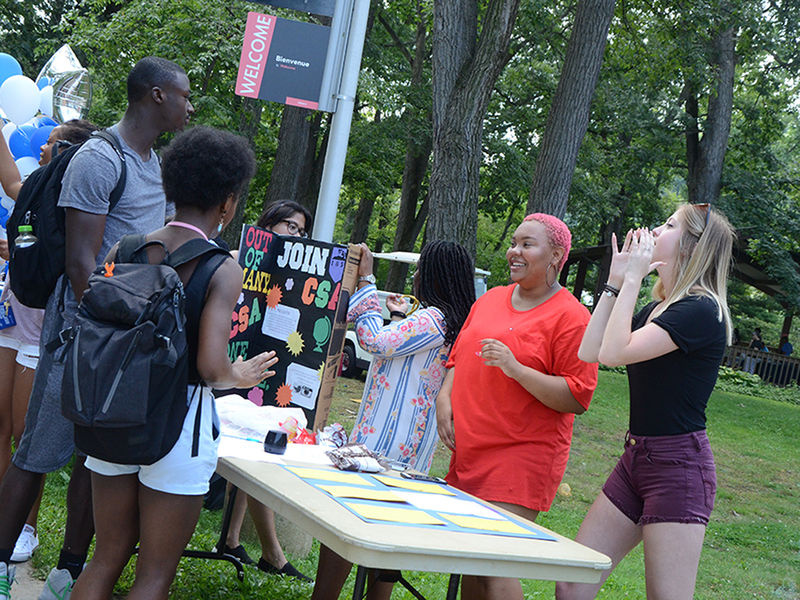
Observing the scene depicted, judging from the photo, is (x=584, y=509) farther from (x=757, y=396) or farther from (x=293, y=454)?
(x=757, y=396)

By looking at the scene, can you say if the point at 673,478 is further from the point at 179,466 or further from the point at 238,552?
the point at 238,552

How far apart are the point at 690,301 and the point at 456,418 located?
1081 mm

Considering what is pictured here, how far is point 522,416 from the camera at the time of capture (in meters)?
3.35

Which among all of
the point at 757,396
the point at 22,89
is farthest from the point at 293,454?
the point at 757,396

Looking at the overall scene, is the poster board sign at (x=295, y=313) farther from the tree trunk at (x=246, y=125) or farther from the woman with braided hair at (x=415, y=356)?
the tree trunk at (x=246, y=125)

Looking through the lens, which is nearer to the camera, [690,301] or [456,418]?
[690,301]

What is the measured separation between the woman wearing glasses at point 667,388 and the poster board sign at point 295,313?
1.31 metres

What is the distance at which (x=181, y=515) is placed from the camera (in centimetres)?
242

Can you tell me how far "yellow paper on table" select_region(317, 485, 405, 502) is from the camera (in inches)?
103

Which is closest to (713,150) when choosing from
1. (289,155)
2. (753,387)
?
(753,387)

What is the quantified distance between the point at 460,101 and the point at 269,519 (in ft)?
18.4

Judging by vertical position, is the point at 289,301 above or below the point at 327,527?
above

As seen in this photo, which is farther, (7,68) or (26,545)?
(7,68)

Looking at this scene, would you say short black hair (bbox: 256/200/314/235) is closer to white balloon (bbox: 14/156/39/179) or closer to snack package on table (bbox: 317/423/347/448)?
snack package on table (bbox: 317/423/347/448)
